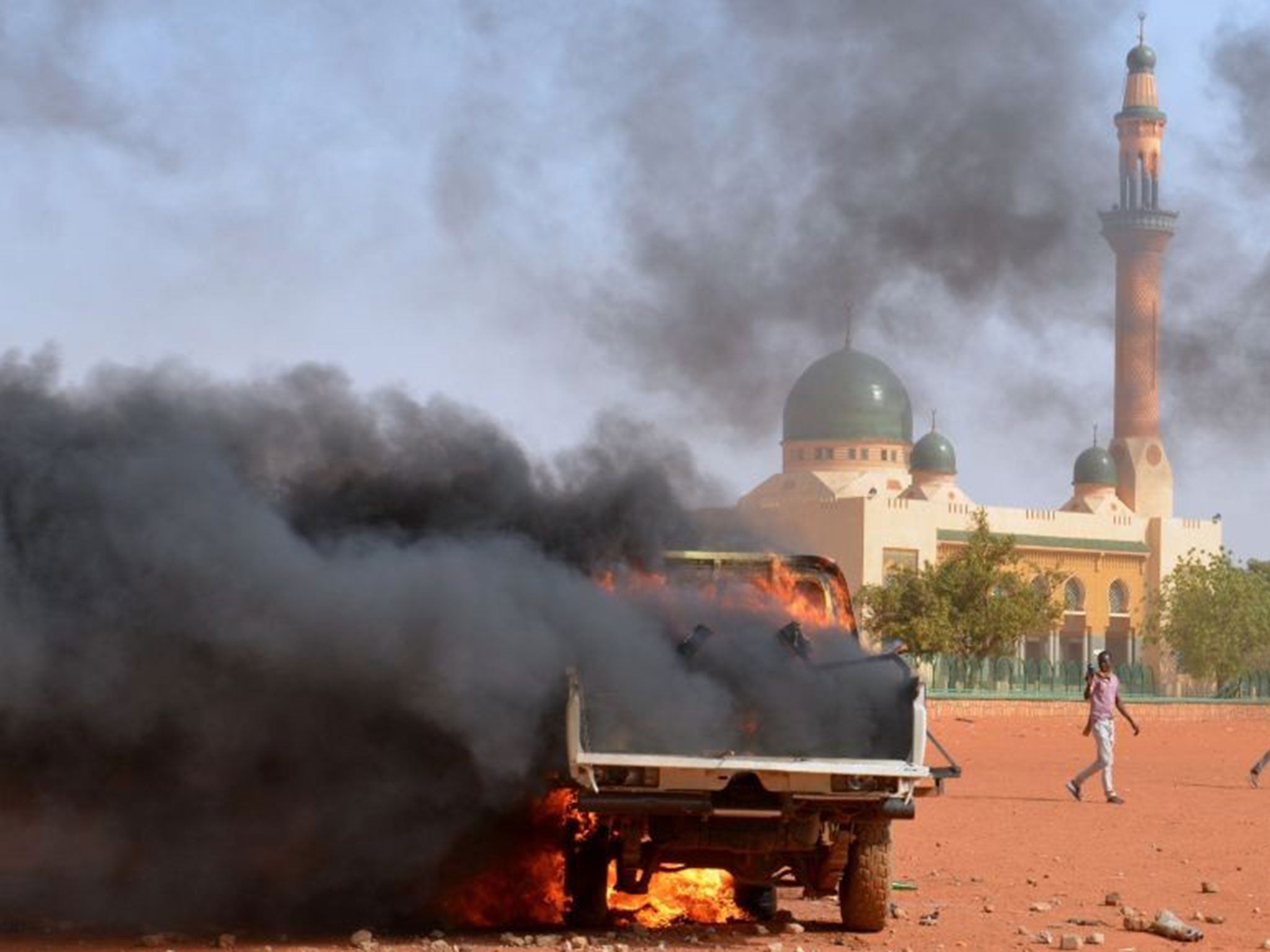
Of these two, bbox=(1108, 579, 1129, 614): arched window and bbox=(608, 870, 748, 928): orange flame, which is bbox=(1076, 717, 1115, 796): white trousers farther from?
bbox=(1108, 579, 1129, 614): arched window

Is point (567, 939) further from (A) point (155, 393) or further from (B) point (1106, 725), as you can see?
(B) point (1106, 725)

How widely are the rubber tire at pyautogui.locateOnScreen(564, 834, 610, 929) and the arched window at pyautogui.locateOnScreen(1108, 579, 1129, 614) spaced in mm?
78789

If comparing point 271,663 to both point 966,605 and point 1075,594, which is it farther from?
point 1075,594

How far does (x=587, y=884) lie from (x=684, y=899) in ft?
4.15

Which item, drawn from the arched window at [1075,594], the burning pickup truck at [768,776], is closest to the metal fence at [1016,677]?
the arched window at [1075,594]


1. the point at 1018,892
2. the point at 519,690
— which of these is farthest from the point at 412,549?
the point at 1018,892

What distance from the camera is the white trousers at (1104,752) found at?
21203mm

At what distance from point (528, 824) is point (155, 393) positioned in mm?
2556

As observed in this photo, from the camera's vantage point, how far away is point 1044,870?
14.5 m

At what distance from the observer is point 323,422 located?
35.2ft

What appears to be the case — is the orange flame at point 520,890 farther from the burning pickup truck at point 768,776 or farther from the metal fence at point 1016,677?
the metal fence at point 1016,677

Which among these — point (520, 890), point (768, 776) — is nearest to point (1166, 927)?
point (768, 776)

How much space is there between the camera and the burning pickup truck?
9961mm

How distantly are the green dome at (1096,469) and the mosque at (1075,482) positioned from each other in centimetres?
7
